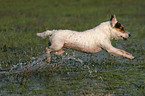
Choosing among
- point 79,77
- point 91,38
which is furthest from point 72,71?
point 91,38

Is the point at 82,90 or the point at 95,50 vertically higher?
the point at 95,50

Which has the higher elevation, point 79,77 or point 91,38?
point 91,38

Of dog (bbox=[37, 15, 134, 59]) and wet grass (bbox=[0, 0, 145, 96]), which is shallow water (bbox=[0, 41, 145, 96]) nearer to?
wet grass (bbox=[0, 0, 145, 96])

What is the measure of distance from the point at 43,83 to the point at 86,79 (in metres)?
1.12

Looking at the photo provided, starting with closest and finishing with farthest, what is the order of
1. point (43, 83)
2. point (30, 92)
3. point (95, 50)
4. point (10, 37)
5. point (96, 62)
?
point (30, 92)
point (43, 83)
point (95, 50)
point (96, 62)
point (10, 37)

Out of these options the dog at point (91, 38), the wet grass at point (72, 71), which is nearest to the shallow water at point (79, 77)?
the wet grass at point (72, 71)

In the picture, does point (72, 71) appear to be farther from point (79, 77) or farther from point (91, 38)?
point (91, 38)

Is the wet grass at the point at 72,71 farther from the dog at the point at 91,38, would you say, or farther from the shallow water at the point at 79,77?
the dog at the point at 91,38

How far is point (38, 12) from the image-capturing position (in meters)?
19.3

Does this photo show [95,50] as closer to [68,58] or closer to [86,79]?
[86,79]

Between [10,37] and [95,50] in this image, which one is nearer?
[95,50]

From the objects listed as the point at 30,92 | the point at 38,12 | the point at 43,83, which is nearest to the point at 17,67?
the point at 43,83

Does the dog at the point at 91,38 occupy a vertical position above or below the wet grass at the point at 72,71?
above

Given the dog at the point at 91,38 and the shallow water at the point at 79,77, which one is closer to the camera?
the shallow water at the point at 79,77
